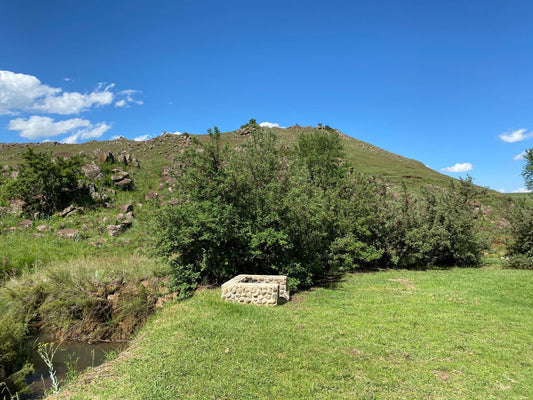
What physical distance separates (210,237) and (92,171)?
24826 mm

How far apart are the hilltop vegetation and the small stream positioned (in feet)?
1.54

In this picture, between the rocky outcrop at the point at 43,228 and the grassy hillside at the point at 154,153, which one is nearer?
the rocky outcrop at the point at 43,228

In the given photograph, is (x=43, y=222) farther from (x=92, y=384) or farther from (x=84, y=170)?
(x=92, y=384)

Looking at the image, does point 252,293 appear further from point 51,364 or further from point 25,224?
point 25,224

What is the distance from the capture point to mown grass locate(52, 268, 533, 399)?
229 inches

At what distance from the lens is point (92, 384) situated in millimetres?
6492

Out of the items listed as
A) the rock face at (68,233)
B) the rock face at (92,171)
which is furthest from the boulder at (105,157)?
the rock face at (68,233)

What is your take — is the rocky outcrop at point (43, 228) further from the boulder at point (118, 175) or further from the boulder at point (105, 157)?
the boulder at point (105, 157)

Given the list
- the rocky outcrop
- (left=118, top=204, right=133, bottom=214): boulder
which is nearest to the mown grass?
the rocky outcrop

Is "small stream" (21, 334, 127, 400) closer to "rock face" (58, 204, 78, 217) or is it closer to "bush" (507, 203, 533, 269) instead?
"rock face" (58, 204, 78, 217)

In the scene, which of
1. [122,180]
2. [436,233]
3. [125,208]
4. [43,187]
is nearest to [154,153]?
[122,180]

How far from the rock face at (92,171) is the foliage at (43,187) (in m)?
2.25

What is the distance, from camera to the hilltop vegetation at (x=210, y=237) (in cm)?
1238

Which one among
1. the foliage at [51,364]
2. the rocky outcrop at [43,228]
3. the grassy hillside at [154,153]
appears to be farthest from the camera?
the grassy hillside at [154,153]
